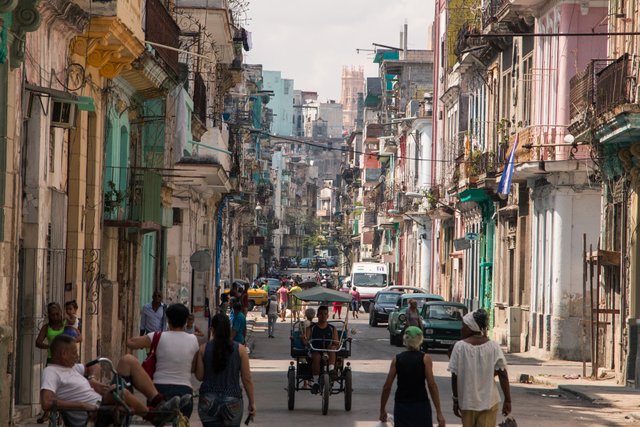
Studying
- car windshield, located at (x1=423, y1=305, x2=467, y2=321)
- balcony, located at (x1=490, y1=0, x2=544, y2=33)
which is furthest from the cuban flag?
balcony, located at (x1=490, y1=0, x2=544, y2=33)

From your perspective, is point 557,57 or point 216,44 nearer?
point 557,57

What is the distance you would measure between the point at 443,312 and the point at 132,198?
12364 millimetres

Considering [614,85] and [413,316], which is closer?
[614,85]

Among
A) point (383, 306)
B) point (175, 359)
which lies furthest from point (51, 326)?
point (383, 306)

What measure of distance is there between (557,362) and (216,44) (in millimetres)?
15319

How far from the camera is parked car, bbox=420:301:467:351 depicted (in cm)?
3609

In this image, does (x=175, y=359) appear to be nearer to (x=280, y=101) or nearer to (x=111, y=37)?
(x=111, y=37)

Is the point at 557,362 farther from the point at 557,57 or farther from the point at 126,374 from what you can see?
the point at 126,374

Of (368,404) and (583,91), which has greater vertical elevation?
(583,91)

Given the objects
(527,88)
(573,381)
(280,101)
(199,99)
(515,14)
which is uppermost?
(280,101)

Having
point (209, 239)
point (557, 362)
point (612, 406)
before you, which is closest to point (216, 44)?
point (209, 239)

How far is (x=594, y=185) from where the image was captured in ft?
114

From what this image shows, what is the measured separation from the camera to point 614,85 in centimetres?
2550

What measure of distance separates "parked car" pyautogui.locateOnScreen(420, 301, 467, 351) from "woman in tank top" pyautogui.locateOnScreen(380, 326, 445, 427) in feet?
76.2
